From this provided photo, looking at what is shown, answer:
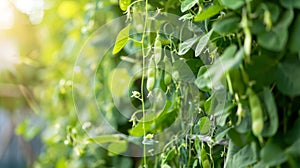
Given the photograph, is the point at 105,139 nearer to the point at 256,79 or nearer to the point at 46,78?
the point at 256,79

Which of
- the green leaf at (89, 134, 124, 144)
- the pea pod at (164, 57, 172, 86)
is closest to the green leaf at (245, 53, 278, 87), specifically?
the pea pod at (164, 57, 172, 86)

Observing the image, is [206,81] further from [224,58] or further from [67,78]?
[67,78]

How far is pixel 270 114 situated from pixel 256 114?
2 cm

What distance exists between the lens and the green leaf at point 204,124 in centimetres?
63

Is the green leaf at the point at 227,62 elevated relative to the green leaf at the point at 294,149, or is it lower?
elevated

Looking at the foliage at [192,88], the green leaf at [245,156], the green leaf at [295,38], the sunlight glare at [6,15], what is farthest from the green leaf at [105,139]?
the sunlight glare at [6,15]

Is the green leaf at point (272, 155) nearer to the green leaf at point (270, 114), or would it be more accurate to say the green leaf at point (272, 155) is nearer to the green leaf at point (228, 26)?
the green leaf at point (270, 114)

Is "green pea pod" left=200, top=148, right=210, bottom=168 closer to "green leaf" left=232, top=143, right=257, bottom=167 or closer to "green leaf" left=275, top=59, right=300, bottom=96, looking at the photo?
"green leaf" left=232, top=143, right=257, bottom=167

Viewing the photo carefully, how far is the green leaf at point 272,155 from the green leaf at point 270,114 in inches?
0.6

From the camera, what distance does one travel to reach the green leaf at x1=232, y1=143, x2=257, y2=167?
0.50 m

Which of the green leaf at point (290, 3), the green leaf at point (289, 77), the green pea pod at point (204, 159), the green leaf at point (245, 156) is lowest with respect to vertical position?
the green pea pod at point (204, 159)

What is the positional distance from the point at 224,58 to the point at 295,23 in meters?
0.08

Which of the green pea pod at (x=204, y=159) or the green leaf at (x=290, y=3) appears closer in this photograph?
the green leaf at (x=290, y=3)

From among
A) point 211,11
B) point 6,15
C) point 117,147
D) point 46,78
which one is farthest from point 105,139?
point 6,15
